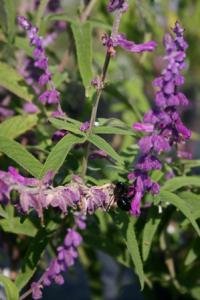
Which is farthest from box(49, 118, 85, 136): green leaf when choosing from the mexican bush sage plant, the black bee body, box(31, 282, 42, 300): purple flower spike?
box(31, 282, 42, 300): purple flower spike

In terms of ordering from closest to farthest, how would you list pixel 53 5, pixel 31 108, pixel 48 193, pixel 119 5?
pixel 48 193 → pixel 119 5 → pixel 31 108 → pixel 53 5

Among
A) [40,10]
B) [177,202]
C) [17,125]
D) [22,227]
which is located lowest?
[22,227]

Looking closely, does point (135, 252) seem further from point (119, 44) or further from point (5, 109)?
point (5, 109)

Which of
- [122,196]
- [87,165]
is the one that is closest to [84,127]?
[122,196]

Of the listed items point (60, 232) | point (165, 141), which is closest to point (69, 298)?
point (60, 232)

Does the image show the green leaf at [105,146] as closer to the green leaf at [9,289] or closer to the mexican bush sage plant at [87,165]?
the mexican bush sage plant at [87,165]

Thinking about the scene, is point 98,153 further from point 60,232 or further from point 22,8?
point 22,8
